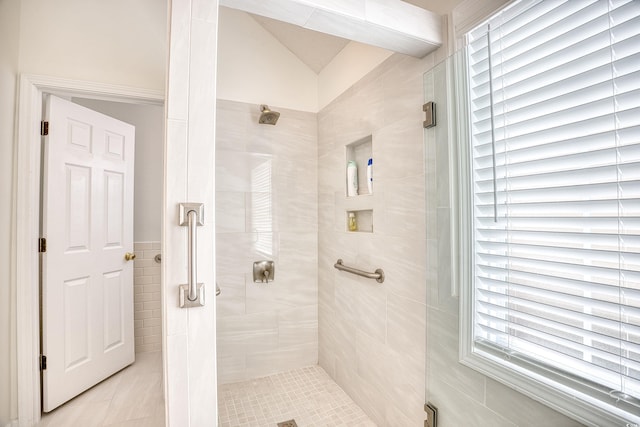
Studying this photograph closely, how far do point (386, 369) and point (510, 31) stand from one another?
156 cm

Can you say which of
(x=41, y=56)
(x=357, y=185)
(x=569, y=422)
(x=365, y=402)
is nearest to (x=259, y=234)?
(x=357, y=185)

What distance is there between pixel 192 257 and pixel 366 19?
103cm

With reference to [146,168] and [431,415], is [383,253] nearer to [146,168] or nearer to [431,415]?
[431,415]

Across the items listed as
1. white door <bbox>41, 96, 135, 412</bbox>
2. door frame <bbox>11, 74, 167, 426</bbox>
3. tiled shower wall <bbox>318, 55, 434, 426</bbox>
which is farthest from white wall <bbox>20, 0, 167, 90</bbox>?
tiled shower wall <bbox>318, 55, 434, 426</bbox>

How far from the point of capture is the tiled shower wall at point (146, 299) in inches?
102

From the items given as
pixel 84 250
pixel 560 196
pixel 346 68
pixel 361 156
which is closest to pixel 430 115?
pixel 560 196

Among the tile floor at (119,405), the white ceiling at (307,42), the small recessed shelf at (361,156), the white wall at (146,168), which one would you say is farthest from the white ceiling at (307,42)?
the tile floor at (119,405)

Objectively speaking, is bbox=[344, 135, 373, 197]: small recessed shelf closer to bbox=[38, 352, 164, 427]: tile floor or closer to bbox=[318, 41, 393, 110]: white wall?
bbox=[318, 41, 393, 110]: white wall

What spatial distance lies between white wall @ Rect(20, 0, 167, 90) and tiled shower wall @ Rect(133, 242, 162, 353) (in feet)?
4.77

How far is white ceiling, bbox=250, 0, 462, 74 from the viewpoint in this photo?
6.54 ft

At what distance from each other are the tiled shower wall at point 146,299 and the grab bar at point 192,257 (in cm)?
209

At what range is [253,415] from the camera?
169 cm

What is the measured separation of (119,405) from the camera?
1.83 meters

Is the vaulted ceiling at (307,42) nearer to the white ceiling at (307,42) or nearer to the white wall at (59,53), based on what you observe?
the white ceiling at (307,42)
